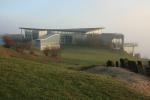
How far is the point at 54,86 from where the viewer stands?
11922 millimetres

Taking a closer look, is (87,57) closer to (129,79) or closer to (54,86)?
(129,79)

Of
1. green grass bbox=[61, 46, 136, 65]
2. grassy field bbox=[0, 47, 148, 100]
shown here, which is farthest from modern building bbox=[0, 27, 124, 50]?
grassy field bbox=[0, 47, 148, 100]

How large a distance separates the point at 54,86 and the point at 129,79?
4150 millimetres

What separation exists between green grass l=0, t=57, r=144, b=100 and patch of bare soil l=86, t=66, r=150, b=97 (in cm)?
65

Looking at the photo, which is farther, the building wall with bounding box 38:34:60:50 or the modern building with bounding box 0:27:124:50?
the modern building with bounding box 0:27:124:50

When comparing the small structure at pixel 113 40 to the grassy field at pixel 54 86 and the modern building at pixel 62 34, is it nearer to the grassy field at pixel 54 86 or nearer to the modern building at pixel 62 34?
the modern building at pixel 62 34

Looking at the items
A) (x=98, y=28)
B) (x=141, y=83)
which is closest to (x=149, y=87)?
(x=141, y=83)

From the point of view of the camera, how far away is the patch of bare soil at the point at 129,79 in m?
13.8

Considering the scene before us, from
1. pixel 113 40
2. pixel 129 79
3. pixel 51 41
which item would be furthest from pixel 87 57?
pixel 129 79

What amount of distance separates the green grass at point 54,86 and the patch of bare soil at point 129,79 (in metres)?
0.65

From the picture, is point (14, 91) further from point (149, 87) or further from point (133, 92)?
point (149, 87)

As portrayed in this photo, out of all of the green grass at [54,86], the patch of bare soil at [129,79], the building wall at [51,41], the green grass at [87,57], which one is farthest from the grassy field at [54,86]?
the building wall at [51,41]

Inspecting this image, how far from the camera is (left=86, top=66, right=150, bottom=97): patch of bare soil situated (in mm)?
13781

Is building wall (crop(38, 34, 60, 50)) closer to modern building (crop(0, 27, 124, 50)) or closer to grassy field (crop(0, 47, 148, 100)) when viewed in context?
modern building (crop(0, 27, 124, 50))
